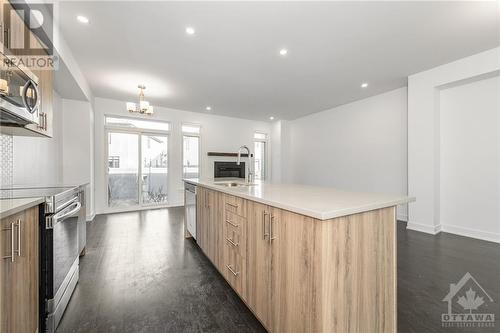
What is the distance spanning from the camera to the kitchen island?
99 centimetres

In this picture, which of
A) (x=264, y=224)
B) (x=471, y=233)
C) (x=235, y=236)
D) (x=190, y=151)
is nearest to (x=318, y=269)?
(x=264, y=224)

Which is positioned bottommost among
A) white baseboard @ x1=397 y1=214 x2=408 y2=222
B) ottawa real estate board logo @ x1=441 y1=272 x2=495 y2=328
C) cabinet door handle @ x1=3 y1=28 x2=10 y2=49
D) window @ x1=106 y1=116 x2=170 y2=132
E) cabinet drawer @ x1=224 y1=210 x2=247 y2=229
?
ottawa real estate board logo @ x1=441 y1=272 x2=495 y2=328

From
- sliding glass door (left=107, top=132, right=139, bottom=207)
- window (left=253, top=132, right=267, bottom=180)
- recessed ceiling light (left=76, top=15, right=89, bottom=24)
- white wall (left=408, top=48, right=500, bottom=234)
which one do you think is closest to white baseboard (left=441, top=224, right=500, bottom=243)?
white wall (left=408, top=48, right=500, bottom=234)

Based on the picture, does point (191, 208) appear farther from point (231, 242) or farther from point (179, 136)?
point (179, 136)

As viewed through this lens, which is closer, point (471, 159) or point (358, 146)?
point (471, 159)

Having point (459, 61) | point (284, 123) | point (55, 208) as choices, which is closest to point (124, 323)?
point (55, 208)

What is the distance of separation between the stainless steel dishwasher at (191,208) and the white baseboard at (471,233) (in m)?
4.26

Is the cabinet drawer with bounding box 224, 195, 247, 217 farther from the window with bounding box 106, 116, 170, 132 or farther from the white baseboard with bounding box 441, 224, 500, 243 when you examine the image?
the window with bounding box 106, 116, 170, 132

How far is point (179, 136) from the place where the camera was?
5973mm

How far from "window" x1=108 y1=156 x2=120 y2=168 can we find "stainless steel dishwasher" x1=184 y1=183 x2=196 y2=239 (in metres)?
3.16

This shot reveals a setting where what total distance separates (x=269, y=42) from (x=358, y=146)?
372 centimetres

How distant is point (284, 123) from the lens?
7.42 metres

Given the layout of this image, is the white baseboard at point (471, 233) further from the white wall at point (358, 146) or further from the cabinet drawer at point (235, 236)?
the cabinet drawer at point (235, 236)

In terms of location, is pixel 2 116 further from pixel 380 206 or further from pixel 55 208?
pixel 380 206
